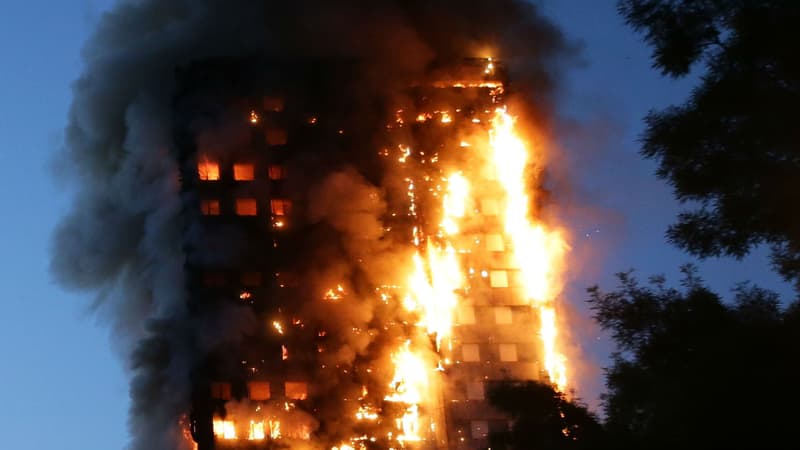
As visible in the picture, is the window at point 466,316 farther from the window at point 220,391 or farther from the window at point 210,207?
the window at point 210,207

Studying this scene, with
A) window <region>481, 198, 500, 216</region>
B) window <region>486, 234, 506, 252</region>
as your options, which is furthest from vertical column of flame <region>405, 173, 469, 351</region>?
window <region>486, 234, 506, 252</region>

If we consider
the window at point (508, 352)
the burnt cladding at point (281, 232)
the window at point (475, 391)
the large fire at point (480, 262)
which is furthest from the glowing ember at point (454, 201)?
the window at point (475, 391)

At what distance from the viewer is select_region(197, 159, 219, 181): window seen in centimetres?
4675

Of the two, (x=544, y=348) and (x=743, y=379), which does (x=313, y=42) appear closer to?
(x=544, y=348)

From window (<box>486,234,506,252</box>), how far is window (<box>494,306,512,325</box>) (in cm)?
250

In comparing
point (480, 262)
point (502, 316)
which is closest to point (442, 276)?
point (480, 262)

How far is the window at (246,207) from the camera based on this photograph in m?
46.7

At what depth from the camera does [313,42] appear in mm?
48531

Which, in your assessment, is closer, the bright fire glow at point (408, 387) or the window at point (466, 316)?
the bright fire glow at point (408, 387)

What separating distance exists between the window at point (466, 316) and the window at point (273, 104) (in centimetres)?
1127

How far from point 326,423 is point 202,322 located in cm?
622

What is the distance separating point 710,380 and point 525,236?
124 ft

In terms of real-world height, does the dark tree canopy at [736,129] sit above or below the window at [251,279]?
below

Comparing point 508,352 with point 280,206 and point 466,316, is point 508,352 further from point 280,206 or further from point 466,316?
point 280,206
